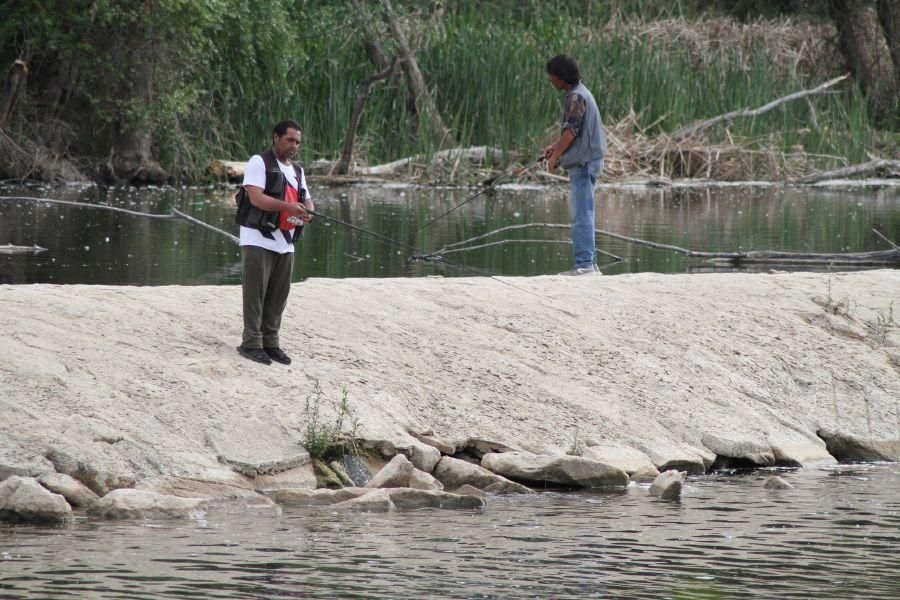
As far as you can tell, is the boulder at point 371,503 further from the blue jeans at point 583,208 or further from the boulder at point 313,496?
the blue jeans at point 583,208

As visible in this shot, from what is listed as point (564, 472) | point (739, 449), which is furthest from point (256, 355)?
point (739, 449)

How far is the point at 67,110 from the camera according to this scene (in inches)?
1196

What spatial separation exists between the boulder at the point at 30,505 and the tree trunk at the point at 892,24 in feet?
98.0

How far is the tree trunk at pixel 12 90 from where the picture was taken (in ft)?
92.0

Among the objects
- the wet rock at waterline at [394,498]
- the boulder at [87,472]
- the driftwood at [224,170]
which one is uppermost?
the driftwood at [224,170]

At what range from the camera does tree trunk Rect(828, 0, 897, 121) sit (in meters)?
33.8

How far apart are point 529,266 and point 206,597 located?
10.1 m

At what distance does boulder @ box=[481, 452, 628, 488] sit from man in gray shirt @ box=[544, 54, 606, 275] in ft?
12.1

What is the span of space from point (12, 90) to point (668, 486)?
73.8 feet

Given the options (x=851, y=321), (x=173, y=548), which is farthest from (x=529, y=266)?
(x=173, y=548)

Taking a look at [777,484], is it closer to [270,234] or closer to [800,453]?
[800,453]

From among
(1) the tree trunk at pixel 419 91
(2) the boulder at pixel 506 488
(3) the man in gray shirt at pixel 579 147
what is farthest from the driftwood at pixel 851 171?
(2) the boulder at pixel 506 488

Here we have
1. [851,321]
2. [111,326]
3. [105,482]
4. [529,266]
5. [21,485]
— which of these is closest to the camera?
[21,485]

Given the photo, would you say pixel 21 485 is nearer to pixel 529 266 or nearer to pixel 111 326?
pixel 111 326
